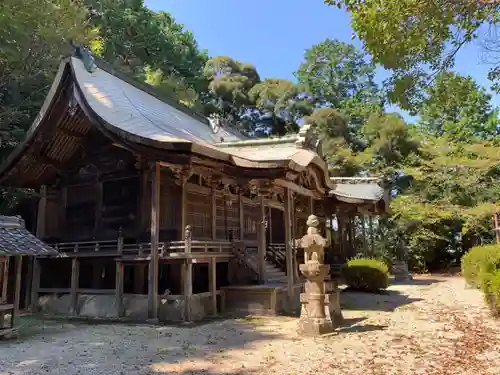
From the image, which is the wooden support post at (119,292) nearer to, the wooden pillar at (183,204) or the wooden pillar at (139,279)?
the wooden pillar at (139,279)

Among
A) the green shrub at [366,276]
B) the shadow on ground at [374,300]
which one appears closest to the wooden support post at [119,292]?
the shadow on ground at [374,300]

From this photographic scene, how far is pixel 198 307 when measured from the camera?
11.3m

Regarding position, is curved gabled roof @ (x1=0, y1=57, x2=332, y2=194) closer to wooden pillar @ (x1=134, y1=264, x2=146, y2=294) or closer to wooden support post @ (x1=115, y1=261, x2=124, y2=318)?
wooden support post @ (x1=115, y1=261, x2=124, y2=318)

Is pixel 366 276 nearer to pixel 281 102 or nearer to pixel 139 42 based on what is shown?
pixel 139 42

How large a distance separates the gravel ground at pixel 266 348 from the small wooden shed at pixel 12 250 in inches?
20.4

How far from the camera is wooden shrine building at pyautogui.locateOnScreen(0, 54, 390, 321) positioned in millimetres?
11438

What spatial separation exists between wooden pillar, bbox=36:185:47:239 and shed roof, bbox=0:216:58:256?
521cm

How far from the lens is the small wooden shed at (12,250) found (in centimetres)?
882

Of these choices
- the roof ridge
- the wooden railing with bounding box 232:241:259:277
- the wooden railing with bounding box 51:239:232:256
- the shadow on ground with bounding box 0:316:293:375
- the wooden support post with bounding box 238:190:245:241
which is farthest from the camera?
the roof ridge

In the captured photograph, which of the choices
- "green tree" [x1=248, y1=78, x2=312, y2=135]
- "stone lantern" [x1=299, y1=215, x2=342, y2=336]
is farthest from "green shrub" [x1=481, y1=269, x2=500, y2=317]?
"green tree" [x1=248, y1=78, x2=312, y2=135]

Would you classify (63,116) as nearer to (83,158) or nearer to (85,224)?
(83,158)

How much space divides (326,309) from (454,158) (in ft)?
75.5

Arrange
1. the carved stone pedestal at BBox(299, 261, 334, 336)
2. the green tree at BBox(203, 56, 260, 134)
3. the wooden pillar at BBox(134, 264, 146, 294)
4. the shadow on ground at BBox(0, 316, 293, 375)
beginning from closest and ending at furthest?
the shadow on ground at BBox(0, 316, 293, 375) < the carved stone pedestal at BBox(299, 261, 334, 336) < the wooden pillar at BBox(134, 264, 146, 294) < the green tree at BBox(203, 56, 260, 134)

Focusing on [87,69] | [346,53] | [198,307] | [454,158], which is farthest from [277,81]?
[198,307]
